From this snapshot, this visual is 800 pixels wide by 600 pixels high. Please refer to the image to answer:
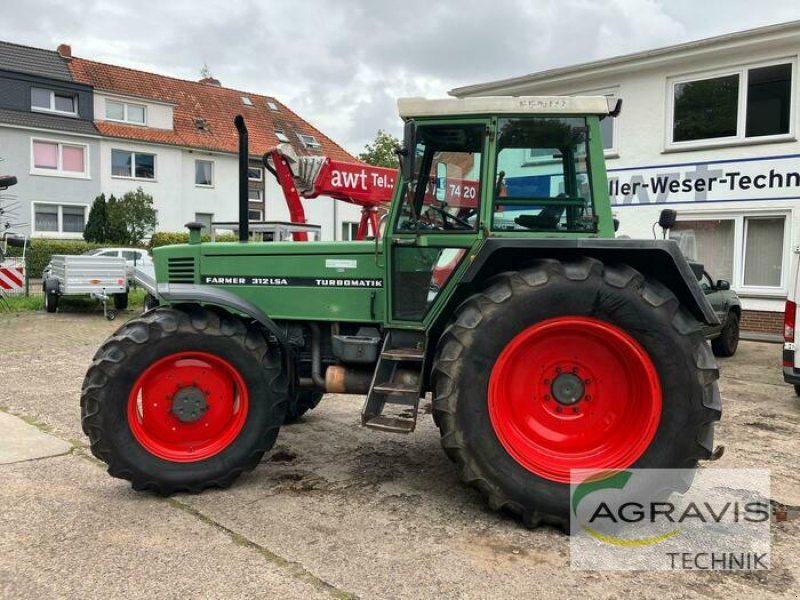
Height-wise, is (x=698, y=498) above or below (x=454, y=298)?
below

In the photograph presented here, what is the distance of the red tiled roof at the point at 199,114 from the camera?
94.6ft

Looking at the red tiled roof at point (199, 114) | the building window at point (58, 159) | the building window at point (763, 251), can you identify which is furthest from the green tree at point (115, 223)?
the building window at point (763, 251)

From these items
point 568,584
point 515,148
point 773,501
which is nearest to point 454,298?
point 515,148

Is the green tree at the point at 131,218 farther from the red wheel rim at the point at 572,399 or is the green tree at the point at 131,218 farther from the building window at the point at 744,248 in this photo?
the red wheel rim at the point at 572,399

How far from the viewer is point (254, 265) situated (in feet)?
15.0

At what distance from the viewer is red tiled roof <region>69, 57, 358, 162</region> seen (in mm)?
28828

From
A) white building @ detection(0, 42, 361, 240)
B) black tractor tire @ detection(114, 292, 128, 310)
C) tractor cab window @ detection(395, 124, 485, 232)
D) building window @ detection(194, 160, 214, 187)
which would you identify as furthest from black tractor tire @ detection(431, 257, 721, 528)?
building window @ detection(194, 160, 214, 187)

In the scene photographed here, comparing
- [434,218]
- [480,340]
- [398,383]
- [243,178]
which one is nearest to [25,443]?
[243,178]

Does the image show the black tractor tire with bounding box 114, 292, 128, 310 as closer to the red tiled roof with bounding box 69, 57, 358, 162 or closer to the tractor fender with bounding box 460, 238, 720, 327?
the tractor fender with bounding box 460, 238, 720, 327

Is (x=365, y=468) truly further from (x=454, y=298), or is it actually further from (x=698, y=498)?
(x=698, y=498)

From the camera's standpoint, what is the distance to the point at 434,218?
4102mm

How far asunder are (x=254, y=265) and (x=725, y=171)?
419 inches

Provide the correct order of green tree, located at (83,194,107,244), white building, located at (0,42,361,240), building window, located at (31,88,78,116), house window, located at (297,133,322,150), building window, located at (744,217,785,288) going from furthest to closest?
house window, located at (297,133,322,150) < building window, located at (31,88,78,116) < white building, located at (0,42,361,240) < green tree, located at (83,194,107,244) < building window, located at (744,217,785,288)

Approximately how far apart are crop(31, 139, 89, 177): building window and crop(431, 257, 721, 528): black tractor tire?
2714 cm
